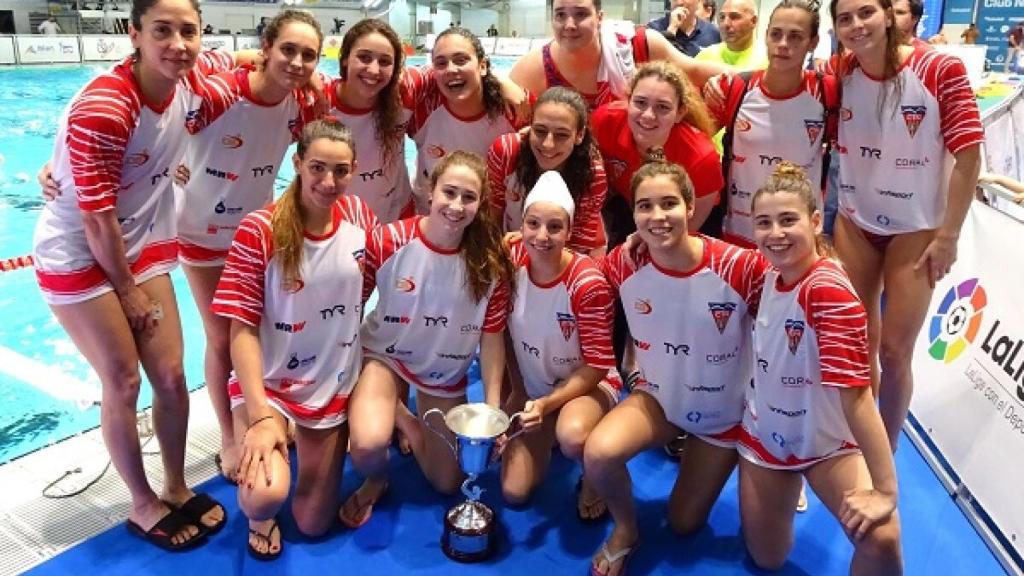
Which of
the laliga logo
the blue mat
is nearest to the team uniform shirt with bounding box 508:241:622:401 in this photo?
the blue mat

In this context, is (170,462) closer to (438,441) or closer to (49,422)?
(438,441)

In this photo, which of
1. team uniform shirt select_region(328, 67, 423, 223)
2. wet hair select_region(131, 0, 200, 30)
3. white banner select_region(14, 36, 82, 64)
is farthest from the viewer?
white banner select_region(14, 36, 82, 64)

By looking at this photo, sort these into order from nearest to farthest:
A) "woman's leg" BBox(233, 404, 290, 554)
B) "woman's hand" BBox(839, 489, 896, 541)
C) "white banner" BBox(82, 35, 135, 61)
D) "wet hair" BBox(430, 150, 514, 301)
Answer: "woman's hand" BBox(839, 489, 896, 541) → "woman's leg" BBox(233, 404, 290, 554) → "wet hair" BBox(430, 150, 514, 301) → "white banner" BBox(82, 35, 135, 61)

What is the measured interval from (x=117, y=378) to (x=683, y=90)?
249 centimetres

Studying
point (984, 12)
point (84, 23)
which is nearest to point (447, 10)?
point (84, 23)

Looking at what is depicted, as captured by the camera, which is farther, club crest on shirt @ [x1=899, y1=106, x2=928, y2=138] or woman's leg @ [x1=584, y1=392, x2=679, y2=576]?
club crest on shirt @ [x1=899, y1=106, x2=928, y2=138]

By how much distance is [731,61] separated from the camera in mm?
4848

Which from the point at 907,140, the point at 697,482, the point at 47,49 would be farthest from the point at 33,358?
the point at 47,49

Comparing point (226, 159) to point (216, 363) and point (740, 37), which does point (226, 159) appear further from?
point (740, 37)

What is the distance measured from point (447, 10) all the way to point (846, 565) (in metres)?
46.8

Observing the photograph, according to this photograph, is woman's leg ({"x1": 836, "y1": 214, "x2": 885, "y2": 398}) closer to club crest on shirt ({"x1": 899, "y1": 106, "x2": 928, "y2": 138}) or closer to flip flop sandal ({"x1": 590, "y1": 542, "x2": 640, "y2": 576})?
club crest on shirt ({"x1": 899, "y1": 106, "x2": 928, "y2": 138})

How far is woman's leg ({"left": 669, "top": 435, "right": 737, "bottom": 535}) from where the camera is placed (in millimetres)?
3043

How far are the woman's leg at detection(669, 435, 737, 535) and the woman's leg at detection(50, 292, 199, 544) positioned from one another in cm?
193

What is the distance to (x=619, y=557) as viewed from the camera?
2.85 meters
